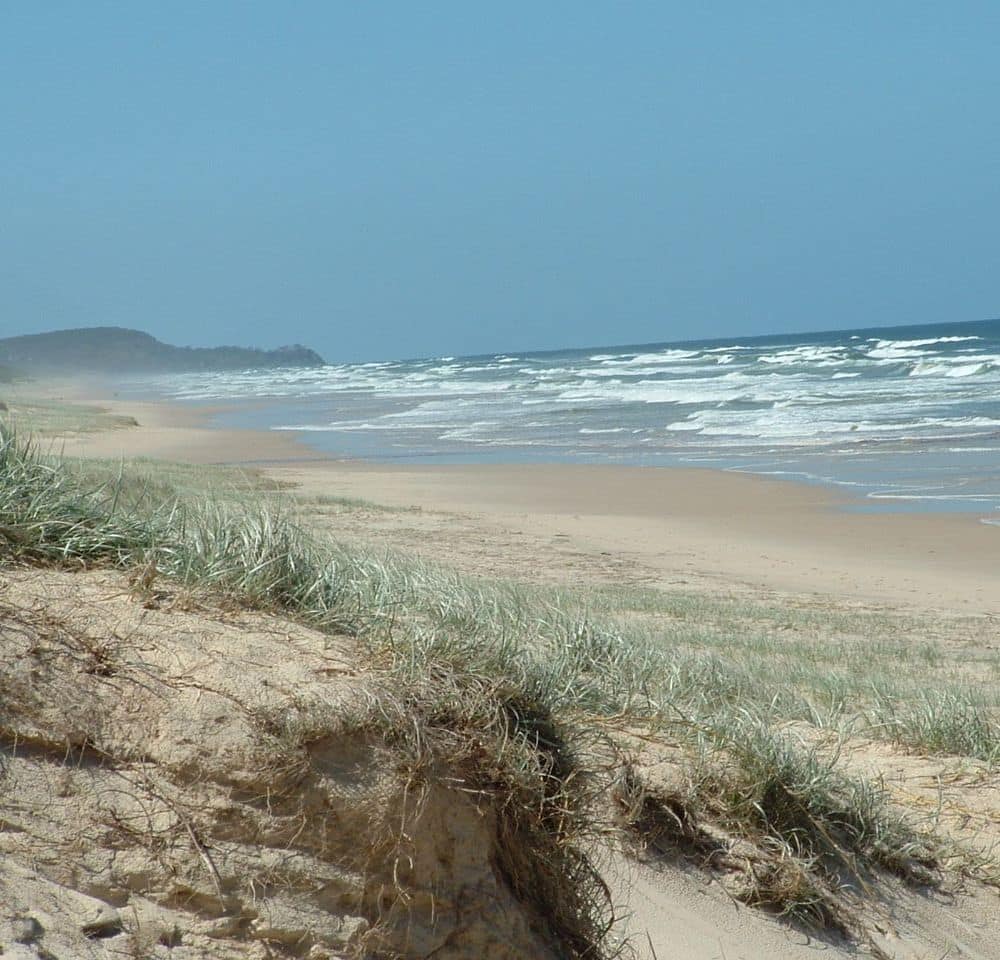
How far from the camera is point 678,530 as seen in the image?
51.9 feet

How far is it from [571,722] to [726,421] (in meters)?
29.0

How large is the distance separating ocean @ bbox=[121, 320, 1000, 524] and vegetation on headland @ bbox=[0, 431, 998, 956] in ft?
38.8

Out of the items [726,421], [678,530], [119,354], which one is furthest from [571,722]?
[119,354]

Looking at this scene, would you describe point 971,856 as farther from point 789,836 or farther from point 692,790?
point 692,790

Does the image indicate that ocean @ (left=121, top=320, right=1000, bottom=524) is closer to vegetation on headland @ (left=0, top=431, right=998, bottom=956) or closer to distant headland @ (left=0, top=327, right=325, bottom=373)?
vegetation on headland @ (left=0, top=431, right=998, bottom=956)

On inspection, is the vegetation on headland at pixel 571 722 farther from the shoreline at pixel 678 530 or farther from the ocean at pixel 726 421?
the ocean at pixel 726 421

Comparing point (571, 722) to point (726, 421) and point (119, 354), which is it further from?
point (119, 354)

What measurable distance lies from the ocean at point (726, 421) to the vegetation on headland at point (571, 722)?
466 inches

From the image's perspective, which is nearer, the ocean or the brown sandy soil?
the brown sandy soil

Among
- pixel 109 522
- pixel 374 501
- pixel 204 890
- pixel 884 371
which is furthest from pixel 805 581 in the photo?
pixel 884 371

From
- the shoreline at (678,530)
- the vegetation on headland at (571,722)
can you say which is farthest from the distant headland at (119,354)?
the vegetation on headland at (571,722)

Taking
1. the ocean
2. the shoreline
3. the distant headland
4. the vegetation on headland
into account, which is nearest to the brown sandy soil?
the vegetation on headland

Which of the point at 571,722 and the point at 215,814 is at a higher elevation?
the point at 215,814

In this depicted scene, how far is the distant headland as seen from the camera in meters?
128
